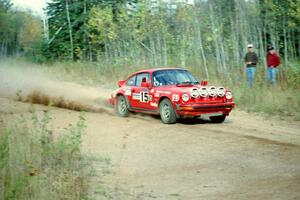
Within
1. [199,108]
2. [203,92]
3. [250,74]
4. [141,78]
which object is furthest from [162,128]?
[250,74]

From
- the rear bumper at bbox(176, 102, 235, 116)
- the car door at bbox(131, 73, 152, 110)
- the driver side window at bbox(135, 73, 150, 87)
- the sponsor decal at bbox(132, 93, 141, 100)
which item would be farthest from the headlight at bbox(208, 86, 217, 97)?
the sponsor decal at bbox(132, 93, 141, 100)

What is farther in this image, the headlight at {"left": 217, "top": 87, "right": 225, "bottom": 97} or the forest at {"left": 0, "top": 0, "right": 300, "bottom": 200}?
the headlight at {"left": 217, "top": 87, "right": 225, "bottom": 97}

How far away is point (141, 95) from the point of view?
46.8ft

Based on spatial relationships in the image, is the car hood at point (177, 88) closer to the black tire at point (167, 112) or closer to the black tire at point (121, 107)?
the black tire at point (167, 112)

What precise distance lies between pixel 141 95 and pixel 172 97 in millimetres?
1554

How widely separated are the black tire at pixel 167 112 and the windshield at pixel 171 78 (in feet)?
2.29

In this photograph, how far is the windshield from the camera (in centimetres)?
1377

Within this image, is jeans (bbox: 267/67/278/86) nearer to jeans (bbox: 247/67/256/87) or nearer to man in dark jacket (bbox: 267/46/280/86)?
man in dark jacket (bbox: 267/46/280/86)

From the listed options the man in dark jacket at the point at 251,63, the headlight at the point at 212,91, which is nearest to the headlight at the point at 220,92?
the headlight at the point at 212,91

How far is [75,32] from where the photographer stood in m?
44.2

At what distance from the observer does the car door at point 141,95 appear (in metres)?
14.0

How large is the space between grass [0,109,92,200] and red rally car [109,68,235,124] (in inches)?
166

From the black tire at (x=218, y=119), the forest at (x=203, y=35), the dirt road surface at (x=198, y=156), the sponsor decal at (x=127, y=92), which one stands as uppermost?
the forest at (x=203, y=35)

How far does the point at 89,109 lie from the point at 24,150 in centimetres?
898
